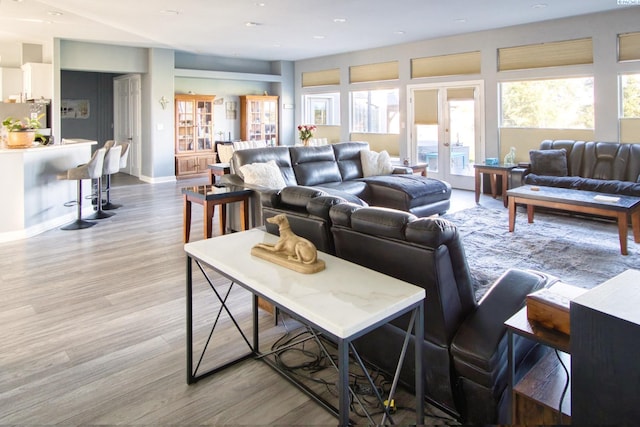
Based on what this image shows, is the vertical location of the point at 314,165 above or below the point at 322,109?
below

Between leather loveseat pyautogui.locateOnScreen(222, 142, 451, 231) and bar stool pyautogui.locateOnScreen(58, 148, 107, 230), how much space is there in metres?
1.86

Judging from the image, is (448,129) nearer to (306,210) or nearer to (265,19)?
(265,19)

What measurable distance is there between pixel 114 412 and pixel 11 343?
3.76 ft

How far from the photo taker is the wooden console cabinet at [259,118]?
11609mm

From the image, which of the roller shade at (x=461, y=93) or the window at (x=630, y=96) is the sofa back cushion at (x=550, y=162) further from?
the roller shade at (x=461, y=93)

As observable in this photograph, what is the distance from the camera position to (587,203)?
4.75 metres

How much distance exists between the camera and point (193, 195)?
15.5 feet

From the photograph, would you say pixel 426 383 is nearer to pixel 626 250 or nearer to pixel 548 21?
pixel 626 250

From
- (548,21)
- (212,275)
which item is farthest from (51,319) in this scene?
(548,21)

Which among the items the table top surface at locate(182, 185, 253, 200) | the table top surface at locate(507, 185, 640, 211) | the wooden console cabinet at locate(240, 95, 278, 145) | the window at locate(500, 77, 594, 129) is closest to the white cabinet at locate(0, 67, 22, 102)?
the wooden console cabinet at locate(240, 95, 278, 145)

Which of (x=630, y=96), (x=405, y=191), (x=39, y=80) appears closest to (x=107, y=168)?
(x=39, y=80)

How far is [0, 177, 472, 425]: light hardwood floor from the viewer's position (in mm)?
2068

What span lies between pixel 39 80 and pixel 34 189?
4.31m

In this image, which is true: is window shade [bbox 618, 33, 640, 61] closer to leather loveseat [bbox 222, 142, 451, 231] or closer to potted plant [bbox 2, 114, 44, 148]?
leather loveseat [bbox 222, 142, 451, 231]
